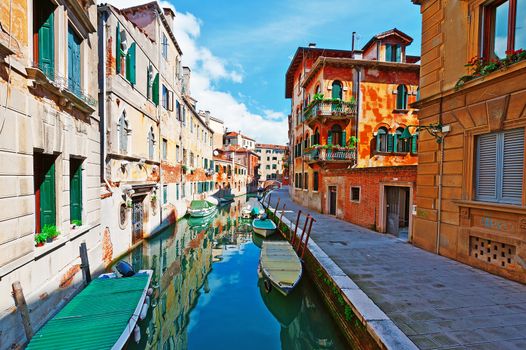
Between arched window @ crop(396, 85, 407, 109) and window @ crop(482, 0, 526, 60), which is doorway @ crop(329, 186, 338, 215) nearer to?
arched window @ crop(396, 85, 407, 109)

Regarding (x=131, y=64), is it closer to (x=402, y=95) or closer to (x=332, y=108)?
(x=332, y=108)

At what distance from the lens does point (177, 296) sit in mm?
7508

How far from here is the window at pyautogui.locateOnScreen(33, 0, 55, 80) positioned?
484cm

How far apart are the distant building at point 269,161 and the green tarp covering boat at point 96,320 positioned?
6323 cm

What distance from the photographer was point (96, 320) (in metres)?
4.38

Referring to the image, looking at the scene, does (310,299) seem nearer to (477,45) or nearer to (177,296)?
(177,296)

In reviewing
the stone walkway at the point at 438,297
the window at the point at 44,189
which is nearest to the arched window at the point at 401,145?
the stone walkway at the point at 438,297

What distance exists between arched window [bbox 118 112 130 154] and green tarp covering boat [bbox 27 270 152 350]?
212 inches

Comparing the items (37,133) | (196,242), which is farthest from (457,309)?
(196,242)

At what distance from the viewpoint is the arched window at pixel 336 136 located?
16.8 m

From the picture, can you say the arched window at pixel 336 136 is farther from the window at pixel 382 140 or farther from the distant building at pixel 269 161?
the distant building at pixel 269 161

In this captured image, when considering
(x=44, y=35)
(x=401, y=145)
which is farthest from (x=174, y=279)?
(x=401, y=145)

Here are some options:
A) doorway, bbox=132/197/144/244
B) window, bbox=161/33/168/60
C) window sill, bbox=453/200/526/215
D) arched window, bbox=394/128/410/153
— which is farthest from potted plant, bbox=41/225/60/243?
arched window, bbox=394/128/410/153

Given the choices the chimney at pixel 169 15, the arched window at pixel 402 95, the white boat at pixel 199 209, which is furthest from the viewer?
the white boat at pixel 199 209
